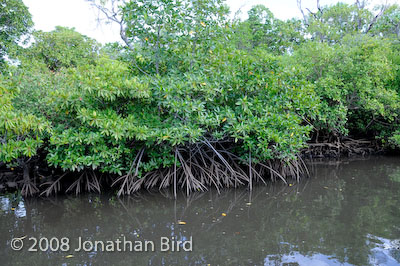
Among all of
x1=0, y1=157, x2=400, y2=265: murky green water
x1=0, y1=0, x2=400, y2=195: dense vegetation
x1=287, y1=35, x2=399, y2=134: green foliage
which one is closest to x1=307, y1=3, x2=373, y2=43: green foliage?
x1=287, y1=35, x2=399, y2=134: green foliage

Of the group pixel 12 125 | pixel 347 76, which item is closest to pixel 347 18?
pixel 347 76

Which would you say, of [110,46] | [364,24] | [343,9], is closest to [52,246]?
[110,46]

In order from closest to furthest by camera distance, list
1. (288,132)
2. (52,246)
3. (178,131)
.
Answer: (52,246) → (178,131) → (288,132)

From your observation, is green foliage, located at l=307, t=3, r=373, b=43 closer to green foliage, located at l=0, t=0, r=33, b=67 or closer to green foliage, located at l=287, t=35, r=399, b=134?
green foliage, located at l=287, t=35, r=399, b=134

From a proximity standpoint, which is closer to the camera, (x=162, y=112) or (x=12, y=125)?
(x=12, y=125)

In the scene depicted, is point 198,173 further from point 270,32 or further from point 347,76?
point 270,32

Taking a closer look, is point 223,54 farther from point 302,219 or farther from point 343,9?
point 343,9

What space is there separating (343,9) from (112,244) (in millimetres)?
17244

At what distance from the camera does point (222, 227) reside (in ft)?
14.8

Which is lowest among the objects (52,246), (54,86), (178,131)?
(52,246)

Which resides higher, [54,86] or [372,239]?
[54,86]

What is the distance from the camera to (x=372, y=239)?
396 cm

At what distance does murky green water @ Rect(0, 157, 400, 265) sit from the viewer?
3.61m

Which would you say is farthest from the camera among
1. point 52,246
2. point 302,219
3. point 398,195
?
point 398,195
